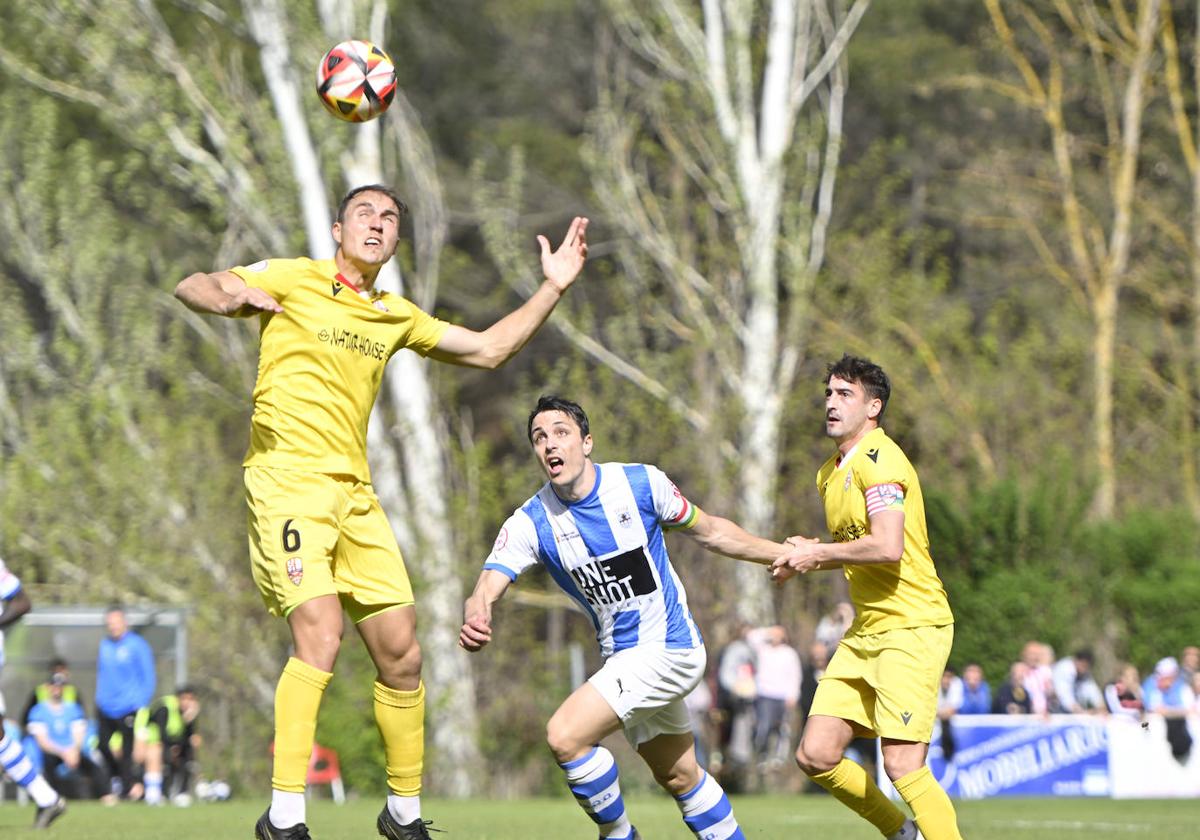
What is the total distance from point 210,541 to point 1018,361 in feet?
40.6

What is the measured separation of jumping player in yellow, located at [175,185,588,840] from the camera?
6934 millimetres

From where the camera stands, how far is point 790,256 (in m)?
25.2

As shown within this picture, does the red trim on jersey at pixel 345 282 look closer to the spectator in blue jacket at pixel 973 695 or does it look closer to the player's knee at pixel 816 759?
the player's knee at pixel 816 759

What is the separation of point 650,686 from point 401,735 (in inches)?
41.1

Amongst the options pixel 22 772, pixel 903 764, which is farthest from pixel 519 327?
pixel 22 772

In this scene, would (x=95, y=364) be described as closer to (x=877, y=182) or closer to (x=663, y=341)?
(x=663, y=341)

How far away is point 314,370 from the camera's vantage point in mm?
7184

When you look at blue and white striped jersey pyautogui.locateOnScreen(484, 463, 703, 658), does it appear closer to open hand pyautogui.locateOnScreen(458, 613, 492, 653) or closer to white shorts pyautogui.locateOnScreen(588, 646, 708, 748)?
white shorts pyautogui.locateOnScreen(588, 646, 708, 748)

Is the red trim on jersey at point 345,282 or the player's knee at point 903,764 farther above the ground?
the red trim on jersey at point 345,282

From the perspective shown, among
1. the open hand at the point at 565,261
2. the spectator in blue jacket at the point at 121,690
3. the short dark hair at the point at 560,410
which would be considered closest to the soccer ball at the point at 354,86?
the open hand at the point at 565,261

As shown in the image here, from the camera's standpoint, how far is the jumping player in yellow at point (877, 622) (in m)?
7.36

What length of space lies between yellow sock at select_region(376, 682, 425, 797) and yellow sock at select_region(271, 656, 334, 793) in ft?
1.47

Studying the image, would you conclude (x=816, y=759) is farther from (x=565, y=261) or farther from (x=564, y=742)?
(x=565, y=261)

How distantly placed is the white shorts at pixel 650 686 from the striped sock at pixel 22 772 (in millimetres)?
4094
